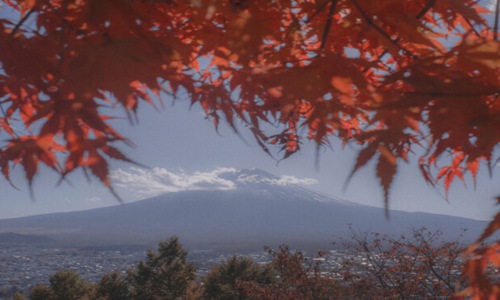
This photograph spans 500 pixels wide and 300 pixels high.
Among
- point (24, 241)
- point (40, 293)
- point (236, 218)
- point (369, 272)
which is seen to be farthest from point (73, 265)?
point (236, 218)

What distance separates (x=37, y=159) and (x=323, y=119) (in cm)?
92

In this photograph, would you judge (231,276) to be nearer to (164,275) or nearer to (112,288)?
(164,275)

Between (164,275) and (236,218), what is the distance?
15568cm

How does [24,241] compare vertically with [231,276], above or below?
below

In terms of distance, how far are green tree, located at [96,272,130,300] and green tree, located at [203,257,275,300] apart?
12.0 feet

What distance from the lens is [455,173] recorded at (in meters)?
1.86

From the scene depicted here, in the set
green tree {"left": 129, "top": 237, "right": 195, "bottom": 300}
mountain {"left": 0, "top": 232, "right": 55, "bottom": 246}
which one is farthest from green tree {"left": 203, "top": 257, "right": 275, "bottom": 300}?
mountain {"left": 0, "top": 232, "right": 55, "bottom": 246}

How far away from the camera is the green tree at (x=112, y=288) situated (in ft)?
50.2

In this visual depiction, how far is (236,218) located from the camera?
16912cm

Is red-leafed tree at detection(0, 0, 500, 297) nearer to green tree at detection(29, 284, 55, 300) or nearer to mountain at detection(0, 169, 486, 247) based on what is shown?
green tree at detection(29, 284, 55, 300)

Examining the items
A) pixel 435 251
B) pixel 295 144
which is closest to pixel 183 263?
pixel 435 251

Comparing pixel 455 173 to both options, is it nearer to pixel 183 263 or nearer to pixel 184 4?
pixel 184 4

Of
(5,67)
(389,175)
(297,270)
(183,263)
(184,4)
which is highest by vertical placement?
(184,4)

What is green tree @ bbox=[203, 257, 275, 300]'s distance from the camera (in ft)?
42.2
